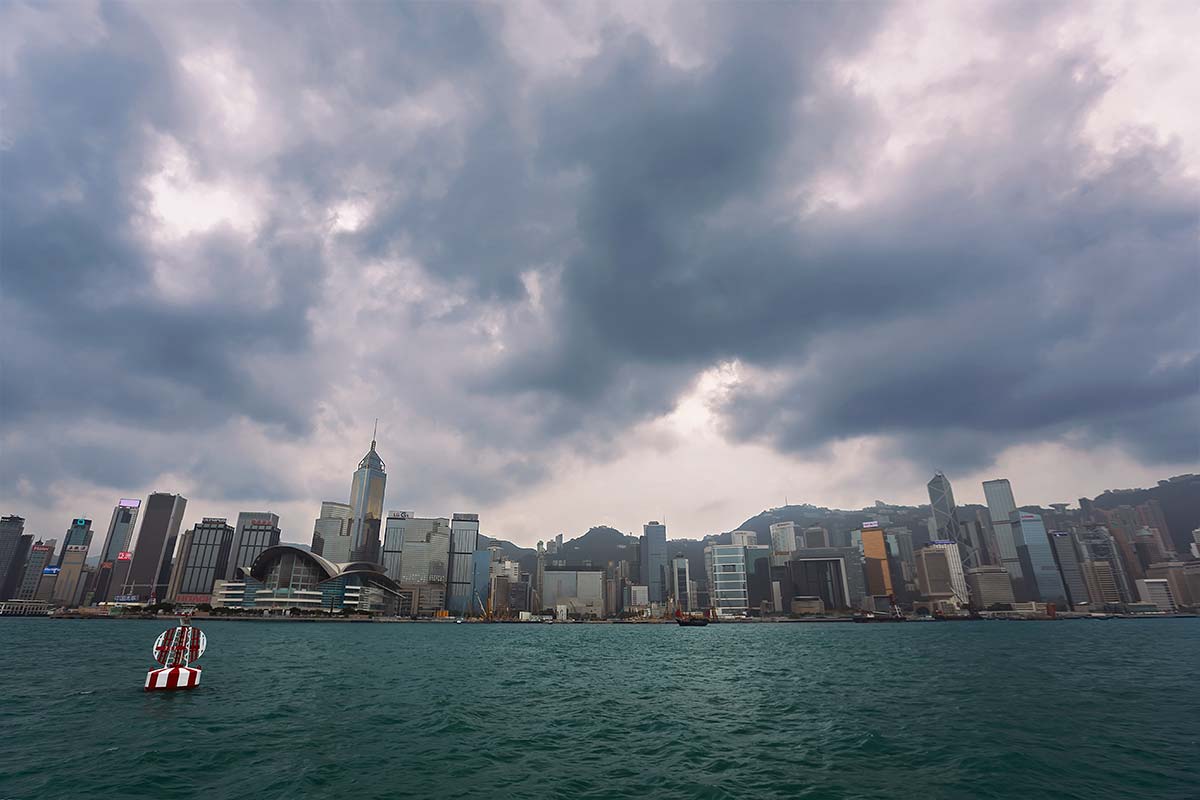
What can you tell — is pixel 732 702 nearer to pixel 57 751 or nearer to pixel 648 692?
pixel 648 692

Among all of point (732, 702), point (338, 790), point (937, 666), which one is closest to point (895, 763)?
point (732, 702)

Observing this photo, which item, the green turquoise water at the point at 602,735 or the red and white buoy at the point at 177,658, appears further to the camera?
the red and white buoy at the point at 177,658

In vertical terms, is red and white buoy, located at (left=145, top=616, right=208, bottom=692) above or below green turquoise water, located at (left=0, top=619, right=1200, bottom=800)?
above

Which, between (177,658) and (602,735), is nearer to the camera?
(602,735)

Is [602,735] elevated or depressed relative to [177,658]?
depressed

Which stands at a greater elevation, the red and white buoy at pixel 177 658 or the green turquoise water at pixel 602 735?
the red and white buoy at pixel 177 658
